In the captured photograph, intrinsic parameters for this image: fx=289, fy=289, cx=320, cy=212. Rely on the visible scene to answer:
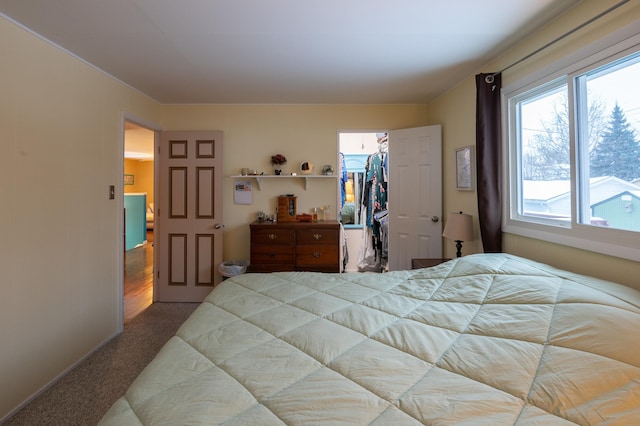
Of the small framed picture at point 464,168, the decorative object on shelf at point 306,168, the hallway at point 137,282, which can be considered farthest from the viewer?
the decorative object on shelf at point 306,168

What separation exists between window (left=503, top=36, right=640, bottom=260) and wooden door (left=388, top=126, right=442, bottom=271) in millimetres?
1024

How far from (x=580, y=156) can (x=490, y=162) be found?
65 cm

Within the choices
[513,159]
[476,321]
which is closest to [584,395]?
[476,321]

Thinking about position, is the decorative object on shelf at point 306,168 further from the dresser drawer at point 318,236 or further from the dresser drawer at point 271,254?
the dresser drawer at point 271,254

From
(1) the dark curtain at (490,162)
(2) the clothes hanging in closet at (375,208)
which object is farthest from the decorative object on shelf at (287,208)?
(1) the dark curtain at (490,162)

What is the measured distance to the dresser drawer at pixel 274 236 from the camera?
322cm

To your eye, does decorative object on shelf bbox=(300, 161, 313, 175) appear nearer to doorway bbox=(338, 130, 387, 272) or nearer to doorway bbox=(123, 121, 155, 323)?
doorway bbox=(338, 130, 387, 272)

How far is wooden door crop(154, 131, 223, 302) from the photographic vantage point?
140 inches

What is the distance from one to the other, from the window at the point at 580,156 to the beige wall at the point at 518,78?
0.28 feet

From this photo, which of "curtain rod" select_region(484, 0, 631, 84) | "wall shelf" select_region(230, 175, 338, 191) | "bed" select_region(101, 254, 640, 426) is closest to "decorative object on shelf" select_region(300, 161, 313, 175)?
"wall shelf" select_region(230, 175, 338, 191)

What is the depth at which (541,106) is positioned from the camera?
2.05 metres

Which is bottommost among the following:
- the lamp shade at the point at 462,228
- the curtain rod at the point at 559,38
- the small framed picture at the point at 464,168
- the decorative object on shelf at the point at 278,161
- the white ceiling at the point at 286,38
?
the lamp shade at the point at 462,228

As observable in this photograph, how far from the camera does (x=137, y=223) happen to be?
7.01 meters

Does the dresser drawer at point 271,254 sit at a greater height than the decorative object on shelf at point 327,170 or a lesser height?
lesser
